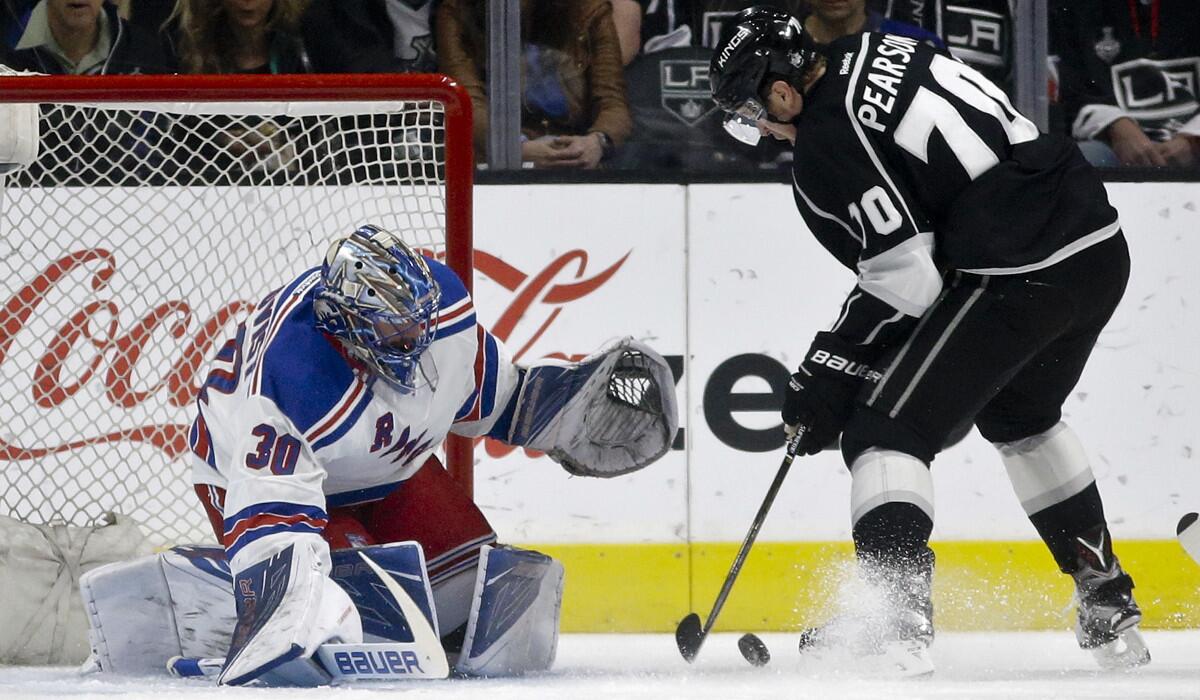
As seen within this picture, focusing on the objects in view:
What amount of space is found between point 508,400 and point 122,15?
1930mm

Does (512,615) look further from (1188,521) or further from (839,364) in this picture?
(1188,521)

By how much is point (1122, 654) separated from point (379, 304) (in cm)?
144

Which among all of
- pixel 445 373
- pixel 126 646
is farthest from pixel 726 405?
pixel 126 646

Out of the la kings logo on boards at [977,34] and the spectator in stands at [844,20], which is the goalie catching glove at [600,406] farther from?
the la kings logo on boards at [977,34]

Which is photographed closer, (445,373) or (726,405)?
(445,373)

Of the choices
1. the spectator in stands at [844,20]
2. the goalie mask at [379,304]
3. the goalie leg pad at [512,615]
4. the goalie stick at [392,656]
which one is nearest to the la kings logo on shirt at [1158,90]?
the spectator in stands at [844,20]

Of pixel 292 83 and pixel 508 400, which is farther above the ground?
pixel 292 83

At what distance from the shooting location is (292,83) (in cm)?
293

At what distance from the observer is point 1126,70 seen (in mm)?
4164

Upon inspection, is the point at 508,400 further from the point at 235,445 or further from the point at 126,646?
the point at 126,646

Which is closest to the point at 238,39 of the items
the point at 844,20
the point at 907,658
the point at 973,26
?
the point at 844,20

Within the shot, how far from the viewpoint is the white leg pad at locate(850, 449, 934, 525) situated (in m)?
2.54

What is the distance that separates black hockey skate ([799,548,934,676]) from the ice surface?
0.03m

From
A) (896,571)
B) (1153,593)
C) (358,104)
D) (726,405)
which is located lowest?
(1153,593)
